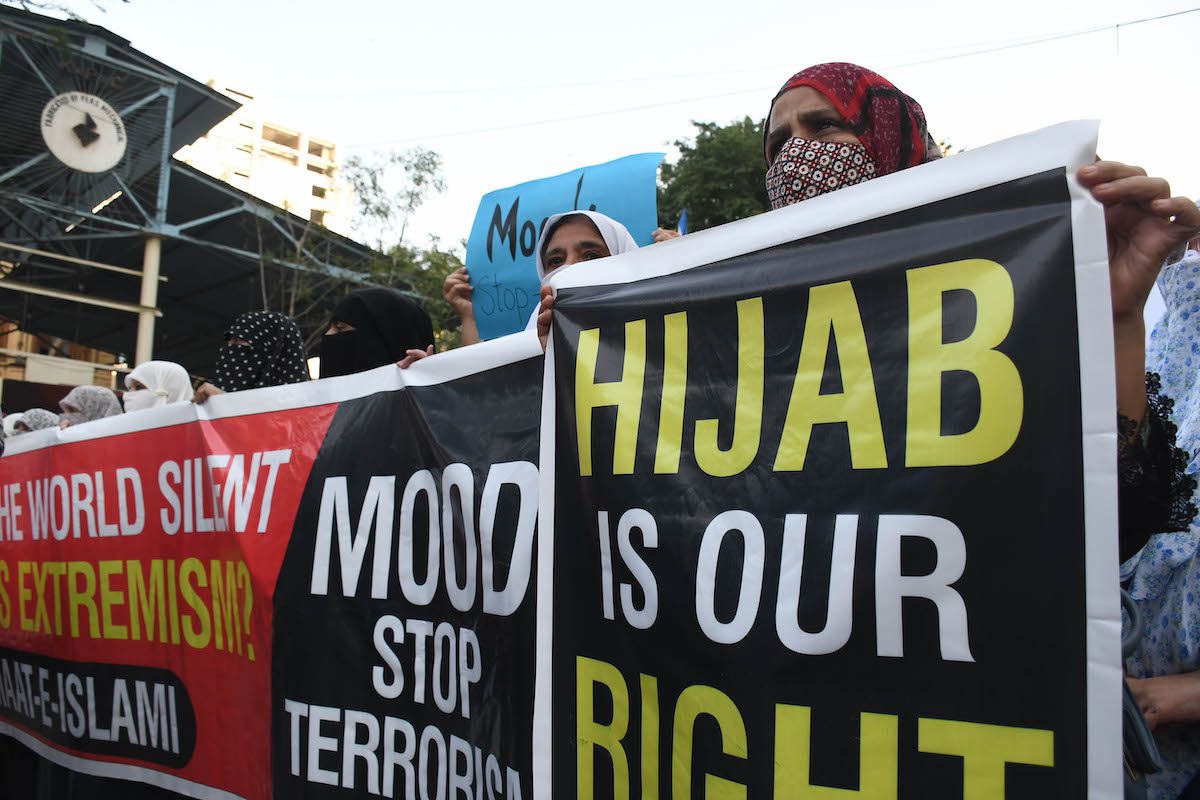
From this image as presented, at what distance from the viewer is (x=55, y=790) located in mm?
2994

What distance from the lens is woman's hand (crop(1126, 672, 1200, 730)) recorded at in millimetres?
1252

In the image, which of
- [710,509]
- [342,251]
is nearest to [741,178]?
[342,251]

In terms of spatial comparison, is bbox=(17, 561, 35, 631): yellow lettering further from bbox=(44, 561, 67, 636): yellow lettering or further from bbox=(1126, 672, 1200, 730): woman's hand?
bbox=(1126, 672, 1200, 730): woman's hand

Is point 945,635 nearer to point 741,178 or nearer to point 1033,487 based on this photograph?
point 1033,487

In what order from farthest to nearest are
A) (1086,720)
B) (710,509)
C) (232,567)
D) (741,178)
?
(741,178) → (232,567) → (710,509) → (1086,720)

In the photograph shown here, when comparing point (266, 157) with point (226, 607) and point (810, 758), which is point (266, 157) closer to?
point (226, 607)

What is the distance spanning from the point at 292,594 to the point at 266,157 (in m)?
68.0

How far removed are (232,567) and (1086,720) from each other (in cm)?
217

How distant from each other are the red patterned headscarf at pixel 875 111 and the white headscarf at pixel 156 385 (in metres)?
3.21

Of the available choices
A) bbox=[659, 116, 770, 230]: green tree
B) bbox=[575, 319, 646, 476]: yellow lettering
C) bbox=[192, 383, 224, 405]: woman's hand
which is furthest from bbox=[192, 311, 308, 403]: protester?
bbox=[659, 116, 770, 230]: green tree

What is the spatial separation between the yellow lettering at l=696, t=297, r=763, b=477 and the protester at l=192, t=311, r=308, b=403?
2087 mm

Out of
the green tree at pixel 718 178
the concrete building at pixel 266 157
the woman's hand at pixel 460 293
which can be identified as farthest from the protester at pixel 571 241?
the concrete building at pixel 266 157

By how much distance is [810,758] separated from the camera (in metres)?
1.20

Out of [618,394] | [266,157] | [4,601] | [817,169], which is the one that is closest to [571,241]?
[817,169]
